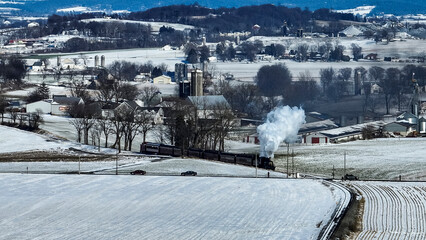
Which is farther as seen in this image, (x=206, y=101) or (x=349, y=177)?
(x=206, y=101)

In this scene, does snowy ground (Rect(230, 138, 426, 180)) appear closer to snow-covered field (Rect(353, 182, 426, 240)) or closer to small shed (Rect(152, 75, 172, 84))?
snow-covered field (Rect(353, 182, 426, 240))

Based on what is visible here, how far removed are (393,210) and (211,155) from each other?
20886mm

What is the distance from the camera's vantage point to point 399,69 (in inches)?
4183

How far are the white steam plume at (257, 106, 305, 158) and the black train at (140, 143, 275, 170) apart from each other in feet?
4.60

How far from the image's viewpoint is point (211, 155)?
55094 millimetres

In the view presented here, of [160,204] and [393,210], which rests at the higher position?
[393,210]

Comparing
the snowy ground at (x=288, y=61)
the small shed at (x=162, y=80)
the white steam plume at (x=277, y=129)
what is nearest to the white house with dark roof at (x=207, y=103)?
the white steam plume at (x=277, y=129)

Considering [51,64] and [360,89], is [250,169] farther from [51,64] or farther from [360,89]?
[51,64]

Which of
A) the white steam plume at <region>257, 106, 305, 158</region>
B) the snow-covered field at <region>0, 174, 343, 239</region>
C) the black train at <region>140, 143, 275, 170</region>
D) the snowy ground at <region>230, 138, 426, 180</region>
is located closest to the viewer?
the snow-covered field at <region>0, 174, 343, 239</region>

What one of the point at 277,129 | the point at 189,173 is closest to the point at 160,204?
the point at 189,173

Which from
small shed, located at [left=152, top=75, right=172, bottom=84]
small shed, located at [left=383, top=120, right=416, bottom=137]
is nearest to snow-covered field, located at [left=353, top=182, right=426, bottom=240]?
small shed, located at [left=383, top=120, right=416, bottom=137]

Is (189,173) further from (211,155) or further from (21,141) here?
(21,141)

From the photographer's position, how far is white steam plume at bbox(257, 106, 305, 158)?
179ft

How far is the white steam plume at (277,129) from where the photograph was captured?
2152 inches
